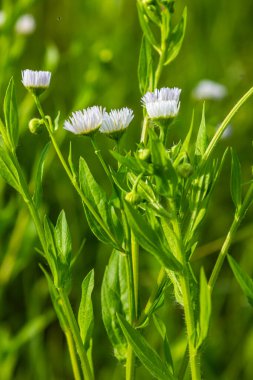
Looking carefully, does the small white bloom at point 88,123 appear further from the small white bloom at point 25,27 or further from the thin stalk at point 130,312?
the small white bloom at point 25,27

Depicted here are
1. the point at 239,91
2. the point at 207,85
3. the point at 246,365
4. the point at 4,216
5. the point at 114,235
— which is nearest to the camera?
the point at 114,235

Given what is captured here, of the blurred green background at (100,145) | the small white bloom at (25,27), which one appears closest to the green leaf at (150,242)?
the blurred green background at (100,145)

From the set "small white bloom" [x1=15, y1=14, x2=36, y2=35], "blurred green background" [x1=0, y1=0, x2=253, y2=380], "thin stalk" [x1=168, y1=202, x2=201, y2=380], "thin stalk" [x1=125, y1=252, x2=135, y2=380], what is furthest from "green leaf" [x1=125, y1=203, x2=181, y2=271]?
"small white bloom" [x1=15, y1=14, x2=36, y2=35]

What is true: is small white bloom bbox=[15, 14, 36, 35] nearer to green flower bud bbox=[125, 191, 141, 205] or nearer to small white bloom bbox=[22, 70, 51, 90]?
small white bloom bbox=[22, 70, 51, 90]

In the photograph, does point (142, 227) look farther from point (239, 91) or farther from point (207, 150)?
point (239, 91)

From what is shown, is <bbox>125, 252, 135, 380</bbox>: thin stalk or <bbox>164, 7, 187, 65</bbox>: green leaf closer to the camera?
<bbox>125, 252, 135, 380</bbox>: thin stalk

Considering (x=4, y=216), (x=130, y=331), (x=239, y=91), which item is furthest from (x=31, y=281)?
(x=130, y=331)

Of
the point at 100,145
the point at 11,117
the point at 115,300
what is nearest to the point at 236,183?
the point at 115,300
